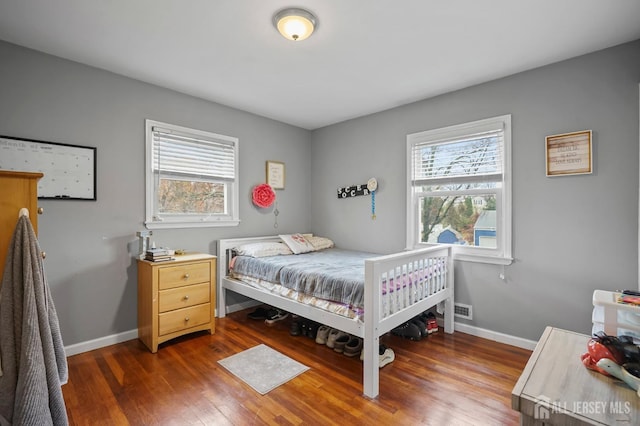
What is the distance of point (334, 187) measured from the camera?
159 inches

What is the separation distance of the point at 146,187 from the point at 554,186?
11.7 ft

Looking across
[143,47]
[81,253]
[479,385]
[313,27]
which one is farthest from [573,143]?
[81,253]

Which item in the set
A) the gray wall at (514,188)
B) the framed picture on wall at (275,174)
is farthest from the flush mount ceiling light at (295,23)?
the framed picture on wall at (275,174)

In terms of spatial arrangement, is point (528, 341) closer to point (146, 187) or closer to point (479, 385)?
point (479, 385)

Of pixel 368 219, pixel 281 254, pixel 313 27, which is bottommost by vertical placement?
pixel 281 254

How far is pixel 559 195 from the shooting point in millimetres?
2381

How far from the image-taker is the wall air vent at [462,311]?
285cm

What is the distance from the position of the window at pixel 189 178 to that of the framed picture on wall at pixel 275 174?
1.57 ft

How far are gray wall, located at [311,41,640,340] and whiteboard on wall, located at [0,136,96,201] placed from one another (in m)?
2.99

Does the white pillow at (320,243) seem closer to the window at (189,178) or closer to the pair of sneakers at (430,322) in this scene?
the window at (189,178)

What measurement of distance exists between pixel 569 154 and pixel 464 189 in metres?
0.82

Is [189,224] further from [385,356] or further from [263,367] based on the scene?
[385,356]

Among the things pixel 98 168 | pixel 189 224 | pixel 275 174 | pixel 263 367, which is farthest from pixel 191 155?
pixel 263 367

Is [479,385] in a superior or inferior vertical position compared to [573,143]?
inferior
